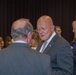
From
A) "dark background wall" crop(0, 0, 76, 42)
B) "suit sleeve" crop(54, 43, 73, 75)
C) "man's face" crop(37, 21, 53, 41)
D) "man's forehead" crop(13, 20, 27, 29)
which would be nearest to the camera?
"man's forehead" crop(13, 20, 27, 29)

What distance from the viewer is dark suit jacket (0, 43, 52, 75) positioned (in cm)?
190

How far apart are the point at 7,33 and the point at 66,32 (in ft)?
8.24

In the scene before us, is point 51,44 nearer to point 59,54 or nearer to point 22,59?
point 59,54

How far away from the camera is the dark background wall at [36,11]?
34.6ft

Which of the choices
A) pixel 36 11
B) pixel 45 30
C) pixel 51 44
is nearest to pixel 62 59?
pixel 51 44

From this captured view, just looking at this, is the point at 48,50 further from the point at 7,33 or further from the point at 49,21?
the point at 7,33

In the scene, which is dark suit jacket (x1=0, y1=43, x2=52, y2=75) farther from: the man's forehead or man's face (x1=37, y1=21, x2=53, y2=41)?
man's face (x1=37, y1=21, x2=53, y2=41)

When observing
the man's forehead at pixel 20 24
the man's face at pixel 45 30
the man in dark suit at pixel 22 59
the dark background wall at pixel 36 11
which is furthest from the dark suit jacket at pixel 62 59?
the dark background wall at pixel 36 11

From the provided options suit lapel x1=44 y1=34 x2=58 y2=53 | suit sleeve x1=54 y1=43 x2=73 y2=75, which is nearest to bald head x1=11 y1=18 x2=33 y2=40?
suit sleeve x1=54 y1=43 x2=73 y2=75

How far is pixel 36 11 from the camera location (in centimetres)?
1098

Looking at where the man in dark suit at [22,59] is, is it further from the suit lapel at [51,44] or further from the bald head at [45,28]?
the bald head at [45,28]

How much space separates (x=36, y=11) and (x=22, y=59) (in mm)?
9160

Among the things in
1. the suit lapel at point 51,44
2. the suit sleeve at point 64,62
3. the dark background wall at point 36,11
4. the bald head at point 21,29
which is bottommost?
the dark background wall at point 36,11

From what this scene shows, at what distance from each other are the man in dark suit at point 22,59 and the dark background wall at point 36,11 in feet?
28.3
